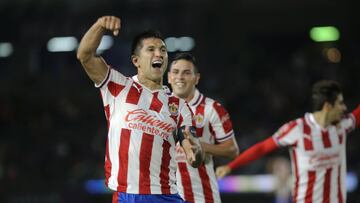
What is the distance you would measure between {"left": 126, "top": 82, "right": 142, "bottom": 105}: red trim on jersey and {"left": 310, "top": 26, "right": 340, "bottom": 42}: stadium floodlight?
43.6 feet

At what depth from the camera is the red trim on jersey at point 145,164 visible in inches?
204

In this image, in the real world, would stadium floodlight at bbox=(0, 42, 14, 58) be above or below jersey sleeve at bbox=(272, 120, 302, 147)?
above

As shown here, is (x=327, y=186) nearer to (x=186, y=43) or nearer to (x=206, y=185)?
(x=206, y=185)

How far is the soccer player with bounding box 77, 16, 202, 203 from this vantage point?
203 inches

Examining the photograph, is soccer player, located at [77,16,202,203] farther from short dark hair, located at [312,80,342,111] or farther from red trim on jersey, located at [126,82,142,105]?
short dark hair, located at [312,80,342,111]

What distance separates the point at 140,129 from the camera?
5191 mm

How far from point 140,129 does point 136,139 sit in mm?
70

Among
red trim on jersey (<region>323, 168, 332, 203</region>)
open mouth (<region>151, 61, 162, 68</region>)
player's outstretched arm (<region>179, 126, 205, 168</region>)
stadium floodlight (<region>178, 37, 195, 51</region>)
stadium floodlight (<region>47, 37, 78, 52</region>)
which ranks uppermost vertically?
stadium floodlight (<region>47, 37, 78, 52</region>)

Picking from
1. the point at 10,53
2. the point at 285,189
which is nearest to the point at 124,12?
the point at 10,53

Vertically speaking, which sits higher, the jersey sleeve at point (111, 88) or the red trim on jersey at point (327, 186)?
the jersey sleeve at point (111, 88)

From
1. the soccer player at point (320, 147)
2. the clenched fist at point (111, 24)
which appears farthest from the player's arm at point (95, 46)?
the soccer player at point (320, 147)

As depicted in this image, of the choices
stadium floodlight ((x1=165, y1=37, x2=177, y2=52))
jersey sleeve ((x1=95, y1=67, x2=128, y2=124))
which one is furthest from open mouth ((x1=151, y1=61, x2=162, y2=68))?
stadium floodlight ((x1=165, y1=37, x2=177, y2=52))

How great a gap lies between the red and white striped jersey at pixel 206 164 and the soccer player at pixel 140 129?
1444 millimetres

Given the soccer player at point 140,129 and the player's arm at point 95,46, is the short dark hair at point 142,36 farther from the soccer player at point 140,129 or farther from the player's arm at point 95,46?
the player's arm at point 95,46
